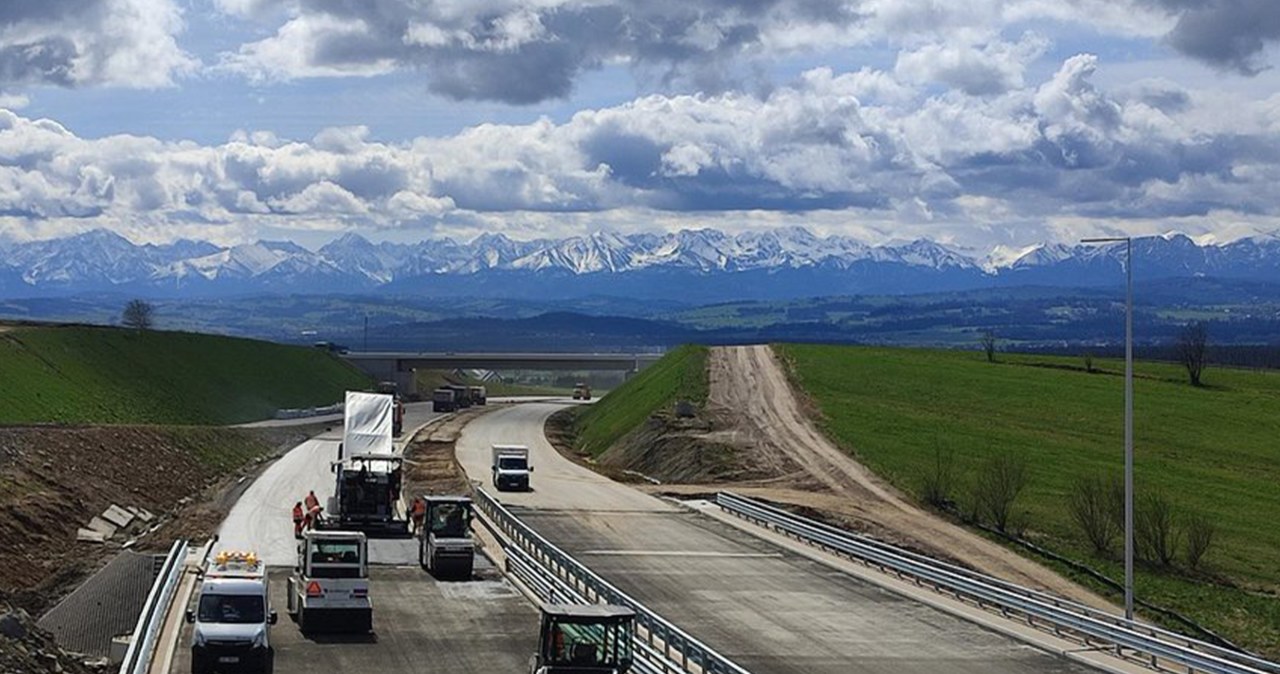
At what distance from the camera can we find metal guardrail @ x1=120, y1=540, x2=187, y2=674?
3488 cm

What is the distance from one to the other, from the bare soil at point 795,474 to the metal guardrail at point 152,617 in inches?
1164

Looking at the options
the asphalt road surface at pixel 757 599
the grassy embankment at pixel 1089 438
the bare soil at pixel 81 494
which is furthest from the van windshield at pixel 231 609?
the grassy embankment at pixel 1089 438

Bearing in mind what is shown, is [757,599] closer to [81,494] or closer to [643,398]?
[81,494]

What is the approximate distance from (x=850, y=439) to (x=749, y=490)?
1404 centimetres

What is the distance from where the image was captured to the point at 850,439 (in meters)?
95.8

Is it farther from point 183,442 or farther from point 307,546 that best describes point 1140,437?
point 307,546

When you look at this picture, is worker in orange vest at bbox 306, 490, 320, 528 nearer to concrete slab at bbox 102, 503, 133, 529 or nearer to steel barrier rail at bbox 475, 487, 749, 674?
steel barrier rail at bbox 475, 487, 749, 674

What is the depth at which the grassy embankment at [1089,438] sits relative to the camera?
66188 mm

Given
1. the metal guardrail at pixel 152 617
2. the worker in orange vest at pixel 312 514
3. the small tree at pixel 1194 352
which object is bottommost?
the metal guardrail at pixel 152 617

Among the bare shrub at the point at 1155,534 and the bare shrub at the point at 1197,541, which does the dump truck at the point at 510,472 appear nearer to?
the bare shrub at the point at 1155,534

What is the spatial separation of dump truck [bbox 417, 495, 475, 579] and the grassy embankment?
85.4ft

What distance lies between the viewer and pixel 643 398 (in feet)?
420

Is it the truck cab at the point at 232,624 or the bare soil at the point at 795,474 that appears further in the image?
the bare soil at the point at 795,474

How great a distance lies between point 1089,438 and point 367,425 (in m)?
51.0
